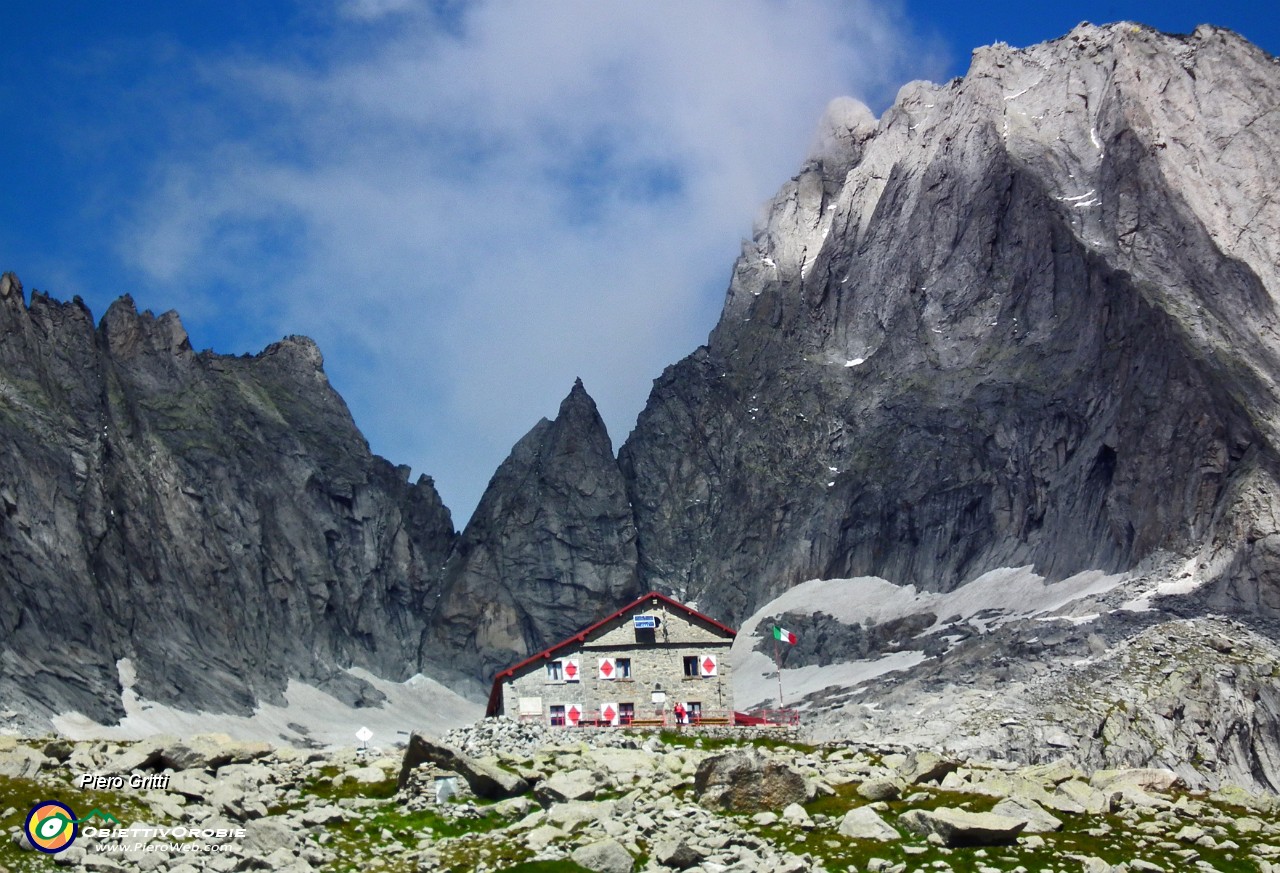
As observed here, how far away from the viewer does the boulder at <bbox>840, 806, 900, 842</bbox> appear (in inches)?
1401

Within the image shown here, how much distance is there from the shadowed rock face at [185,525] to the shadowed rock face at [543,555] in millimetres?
6651

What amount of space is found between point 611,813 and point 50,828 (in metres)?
15.0

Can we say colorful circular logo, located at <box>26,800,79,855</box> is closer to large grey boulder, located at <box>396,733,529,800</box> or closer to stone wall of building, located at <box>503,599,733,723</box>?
large grey boulder, located at <box>396,733,529,800</box>

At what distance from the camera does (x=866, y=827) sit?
36.0 m

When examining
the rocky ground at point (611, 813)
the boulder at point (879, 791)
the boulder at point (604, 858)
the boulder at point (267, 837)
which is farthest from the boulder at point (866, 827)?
the boulder at point (267, 837)

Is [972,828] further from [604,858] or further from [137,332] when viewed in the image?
[137,332]

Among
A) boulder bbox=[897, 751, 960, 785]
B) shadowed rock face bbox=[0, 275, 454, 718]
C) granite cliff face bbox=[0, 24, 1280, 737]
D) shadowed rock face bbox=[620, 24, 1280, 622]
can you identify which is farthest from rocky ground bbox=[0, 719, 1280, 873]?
shadowed rock face bbox=[0, 275, 454, 718]

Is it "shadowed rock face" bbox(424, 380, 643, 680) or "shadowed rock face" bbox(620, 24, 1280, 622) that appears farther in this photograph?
"shadowed rock face" bbox(424, 380, 643, 680)

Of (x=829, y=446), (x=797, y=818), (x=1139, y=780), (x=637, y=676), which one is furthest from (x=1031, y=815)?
(x=829, y=446)

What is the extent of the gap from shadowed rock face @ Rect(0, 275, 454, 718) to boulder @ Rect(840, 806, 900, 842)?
3816 inches

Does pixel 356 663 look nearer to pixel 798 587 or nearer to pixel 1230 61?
pixel 798 587

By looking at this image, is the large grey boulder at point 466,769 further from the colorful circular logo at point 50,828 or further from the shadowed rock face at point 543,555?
the shadowed rock face at point 543,555

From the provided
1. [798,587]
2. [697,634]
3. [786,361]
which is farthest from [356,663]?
[697,634]

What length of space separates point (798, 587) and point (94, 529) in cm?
8025
